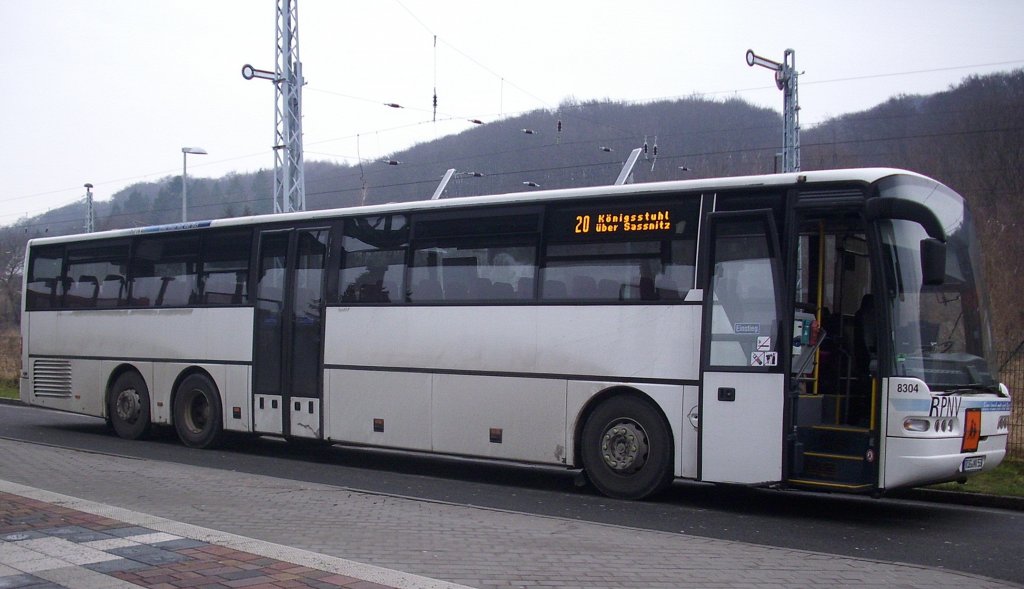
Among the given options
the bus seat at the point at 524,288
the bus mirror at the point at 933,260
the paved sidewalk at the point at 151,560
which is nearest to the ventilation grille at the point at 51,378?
the bus seat at the point at 524,288

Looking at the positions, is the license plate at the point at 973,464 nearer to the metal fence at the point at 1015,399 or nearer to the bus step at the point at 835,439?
the bus step at the point at 835,439

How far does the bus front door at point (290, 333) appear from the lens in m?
14.1

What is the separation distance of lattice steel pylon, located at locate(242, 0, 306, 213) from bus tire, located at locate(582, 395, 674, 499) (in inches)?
511

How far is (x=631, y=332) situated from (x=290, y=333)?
18.1 ft

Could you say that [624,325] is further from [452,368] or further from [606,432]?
[452,368]

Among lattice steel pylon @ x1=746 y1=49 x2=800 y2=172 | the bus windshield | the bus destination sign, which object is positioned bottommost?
the bus windshield

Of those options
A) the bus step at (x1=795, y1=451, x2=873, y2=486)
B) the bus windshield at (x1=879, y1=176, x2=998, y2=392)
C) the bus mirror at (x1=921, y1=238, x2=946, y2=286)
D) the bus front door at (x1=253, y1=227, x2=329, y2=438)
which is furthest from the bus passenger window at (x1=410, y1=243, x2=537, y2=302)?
the bus mirror at (x1=921, y1=238, x2=946, y2=286)

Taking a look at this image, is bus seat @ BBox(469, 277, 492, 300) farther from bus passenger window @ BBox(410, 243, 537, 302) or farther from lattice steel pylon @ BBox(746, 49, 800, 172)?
lattice steel pylon @ BBox(746, 49, 800, 172)

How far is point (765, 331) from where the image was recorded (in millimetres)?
10102

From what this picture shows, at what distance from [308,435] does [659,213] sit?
598 cm

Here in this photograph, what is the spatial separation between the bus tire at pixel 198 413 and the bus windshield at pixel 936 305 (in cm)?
993

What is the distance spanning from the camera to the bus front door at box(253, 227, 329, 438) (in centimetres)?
1414

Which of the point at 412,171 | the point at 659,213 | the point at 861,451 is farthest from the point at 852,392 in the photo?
the point at 412,171

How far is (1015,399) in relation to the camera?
13000 millimetres
